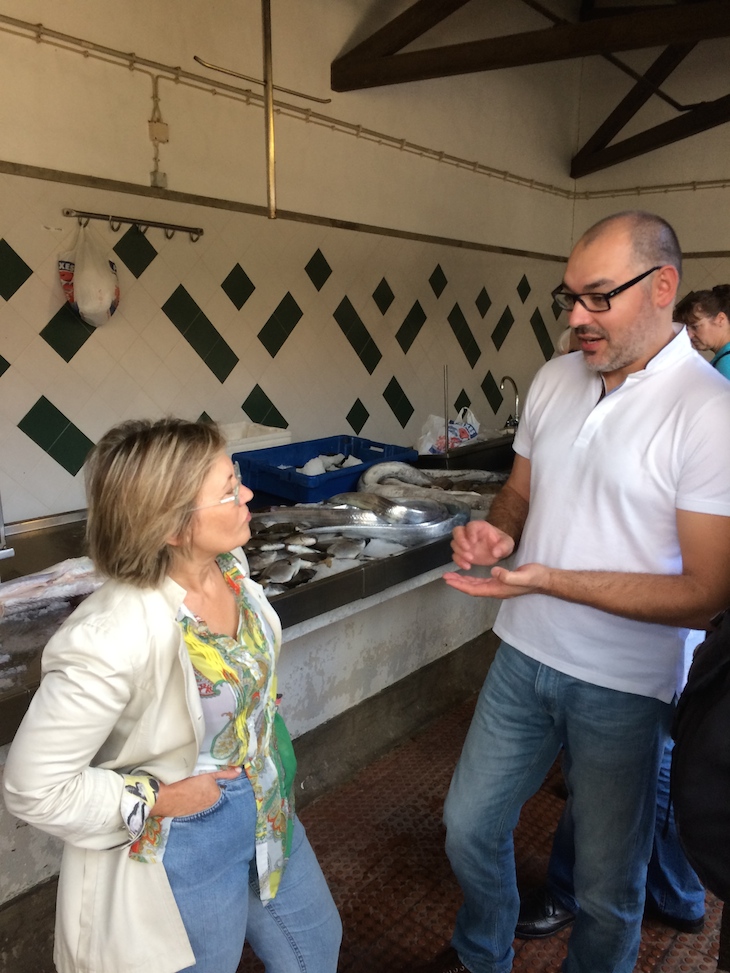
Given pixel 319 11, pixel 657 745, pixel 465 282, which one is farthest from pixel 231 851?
pixel 465 282

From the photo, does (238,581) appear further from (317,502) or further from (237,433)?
(237,433)

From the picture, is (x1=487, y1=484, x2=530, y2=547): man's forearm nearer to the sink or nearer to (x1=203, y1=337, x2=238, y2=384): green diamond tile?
the sink

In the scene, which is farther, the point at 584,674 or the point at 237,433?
the point at 237,433

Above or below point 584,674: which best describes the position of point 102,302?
above

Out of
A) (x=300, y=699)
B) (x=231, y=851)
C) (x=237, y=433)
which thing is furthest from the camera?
(x=237, y=433)

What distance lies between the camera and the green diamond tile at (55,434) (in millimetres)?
3387

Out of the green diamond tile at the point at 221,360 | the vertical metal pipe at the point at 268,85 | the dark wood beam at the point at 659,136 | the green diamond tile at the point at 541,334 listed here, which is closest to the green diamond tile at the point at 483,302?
the green diamond tile at the point at 541,334

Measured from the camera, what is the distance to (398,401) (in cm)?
521

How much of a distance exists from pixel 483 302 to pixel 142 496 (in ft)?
16.2

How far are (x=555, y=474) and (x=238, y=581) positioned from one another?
821mm

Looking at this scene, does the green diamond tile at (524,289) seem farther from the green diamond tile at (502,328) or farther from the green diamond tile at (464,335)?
the green diamond tile at (464,335)

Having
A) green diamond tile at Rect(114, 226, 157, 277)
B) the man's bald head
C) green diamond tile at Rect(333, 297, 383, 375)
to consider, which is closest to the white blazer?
the man's bald head

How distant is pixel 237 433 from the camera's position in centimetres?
386

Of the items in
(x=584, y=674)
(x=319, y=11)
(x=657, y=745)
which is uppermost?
(x=319, y=11)
